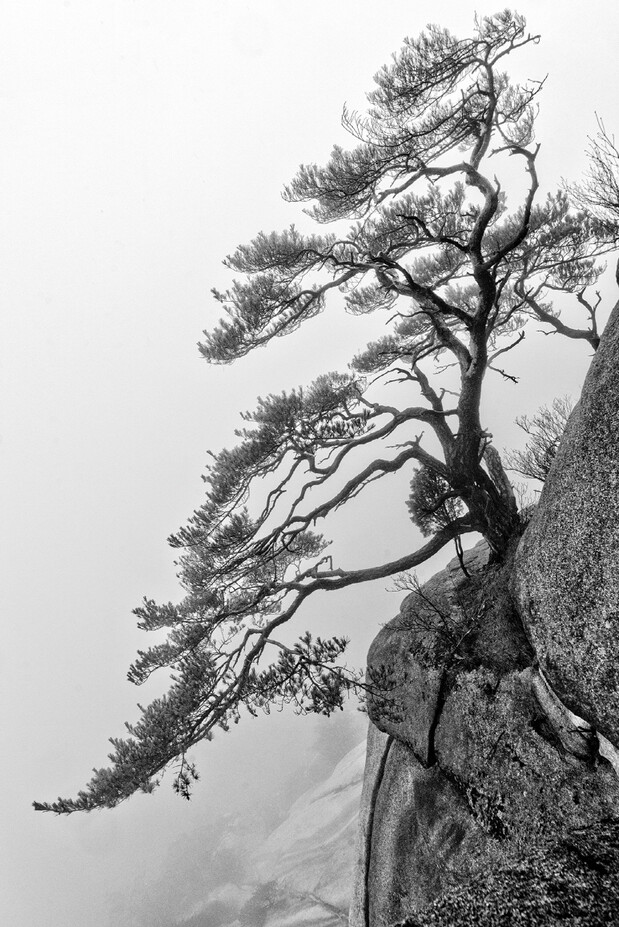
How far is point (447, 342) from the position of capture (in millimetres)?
8172

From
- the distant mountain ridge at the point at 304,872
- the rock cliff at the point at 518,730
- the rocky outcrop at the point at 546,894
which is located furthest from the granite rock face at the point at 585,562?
the distant mountain ridge at the point at 304,872

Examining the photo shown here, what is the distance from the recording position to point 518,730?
6.00 metres

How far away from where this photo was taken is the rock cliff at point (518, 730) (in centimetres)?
283

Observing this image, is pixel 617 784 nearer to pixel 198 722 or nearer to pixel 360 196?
pixel 198 722

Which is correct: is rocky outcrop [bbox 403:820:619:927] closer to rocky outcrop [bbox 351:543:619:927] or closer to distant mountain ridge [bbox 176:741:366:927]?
rocky outcrop [bbox 351:543:619:927]

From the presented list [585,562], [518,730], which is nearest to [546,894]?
[585,562]

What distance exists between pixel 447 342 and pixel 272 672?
5.63 metres

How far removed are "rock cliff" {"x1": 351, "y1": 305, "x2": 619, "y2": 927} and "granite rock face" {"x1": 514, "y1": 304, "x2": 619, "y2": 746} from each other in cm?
2

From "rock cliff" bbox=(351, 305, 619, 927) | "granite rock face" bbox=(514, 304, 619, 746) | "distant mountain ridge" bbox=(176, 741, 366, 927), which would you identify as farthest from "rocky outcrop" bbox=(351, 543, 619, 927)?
"distant mountain ridge" bbox=(176, 741, 366, 927)

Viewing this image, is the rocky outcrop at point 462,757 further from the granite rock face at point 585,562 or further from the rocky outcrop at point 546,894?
the rocky outcrop at point 546,894

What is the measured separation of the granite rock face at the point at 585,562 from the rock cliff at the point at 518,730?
0.02 meters

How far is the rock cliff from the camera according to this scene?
283 centimetres

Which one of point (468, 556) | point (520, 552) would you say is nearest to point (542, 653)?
point (520, 552)

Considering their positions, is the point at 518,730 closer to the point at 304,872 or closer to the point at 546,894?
the point at 546,894
